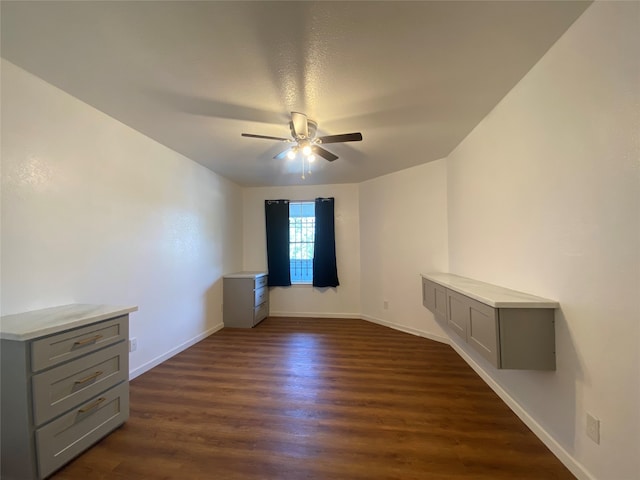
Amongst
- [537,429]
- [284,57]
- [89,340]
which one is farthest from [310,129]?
[537,429]

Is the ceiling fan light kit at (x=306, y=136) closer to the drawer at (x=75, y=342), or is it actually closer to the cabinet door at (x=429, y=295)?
the drawer at (x=75, y=342)

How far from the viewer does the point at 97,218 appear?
7.54 ft

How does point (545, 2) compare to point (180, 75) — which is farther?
point (180, 75)

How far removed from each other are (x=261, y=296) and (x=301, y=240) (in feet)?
4.29

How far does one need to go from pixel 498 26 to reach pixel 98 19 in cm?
212

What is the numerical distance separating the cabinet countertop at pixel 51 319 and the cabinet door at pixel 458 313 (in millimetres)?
2618

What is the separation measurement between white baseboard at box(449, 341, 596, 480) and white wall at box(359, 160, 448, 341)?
1.07 m

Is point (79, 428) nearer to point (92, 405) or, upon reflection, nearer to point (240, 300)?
point (92, 405)

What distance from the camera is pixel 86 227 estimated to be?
2.20 metres

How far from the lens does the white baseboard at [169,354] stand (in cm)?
267

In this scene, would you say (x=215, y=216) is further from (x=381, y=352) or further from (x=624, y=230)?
(x=624, y=230)

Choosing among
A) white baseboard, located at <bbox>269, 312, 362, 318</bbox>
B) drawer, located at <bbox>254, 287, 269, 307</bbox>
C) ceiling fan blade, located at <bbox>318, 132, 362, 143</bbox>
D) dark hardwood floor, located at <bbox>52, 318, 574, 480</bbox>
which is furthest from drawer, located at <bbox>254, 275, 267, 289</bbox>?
ceiling fan blade, located at <bbox>318, 132, 362, 143</bbox>

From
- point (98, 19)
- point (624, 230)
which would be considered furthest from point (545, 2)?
point (98, 19)

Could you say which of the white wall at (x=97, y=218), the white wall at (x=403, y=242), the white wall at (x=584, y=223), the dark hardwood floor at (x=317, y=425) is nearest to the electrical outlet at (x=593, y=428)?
the white wall at (x=584, y=223)
